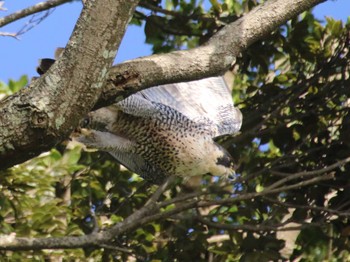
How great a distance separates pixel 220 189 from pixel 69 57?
2.75 feet

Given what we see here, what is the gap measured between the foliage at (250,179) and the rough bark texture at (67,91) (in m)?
1.67

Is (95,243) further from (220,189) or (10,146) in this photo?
(10,146)

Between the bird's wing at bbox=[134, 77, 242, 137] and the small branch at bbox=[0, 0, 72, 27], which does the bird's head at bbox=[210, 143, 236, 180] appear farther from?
the small branch at bbox=[0, 0, 72, 27]

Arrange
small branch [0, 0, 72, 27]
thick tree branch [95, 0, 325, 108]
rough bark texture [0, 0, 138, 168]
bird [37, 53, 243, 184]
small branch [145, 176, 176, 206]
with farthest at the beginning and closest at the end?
1. bird [37, 53, 243, 184]
2. small branch [145, 176, 176, 206]
3. small branch [0, 0, 72, 27]
4. thick tree branch [95, 0, 325, 108]
5. rough bark texture [0, 0, 138, 168]

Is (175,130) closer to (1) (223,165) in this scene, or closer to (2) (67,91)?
(1) (223,165)

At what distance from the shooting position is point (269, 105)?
5.18 metres

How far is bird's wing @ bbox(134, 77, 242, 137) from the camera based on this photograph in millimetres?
4828

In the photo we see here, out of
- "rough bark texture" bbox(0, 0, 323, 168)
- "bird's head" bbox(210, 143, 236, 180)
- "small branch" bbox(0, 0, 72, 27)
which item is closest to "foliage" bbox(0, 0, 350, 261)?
"bird's head" bbox(210, 143, 236, 180)

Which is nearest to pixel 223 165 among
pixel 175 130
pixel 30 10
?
pixel 175 130

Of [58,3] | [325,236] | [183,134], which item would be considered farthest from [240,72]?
[58,3]

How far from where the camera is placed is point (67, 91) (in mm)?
2531

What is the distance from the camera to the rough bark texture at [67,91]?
2.50 m

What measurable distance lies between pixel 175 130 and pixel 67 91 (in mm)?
2355

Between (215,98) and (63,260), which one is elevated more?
(215,98)
